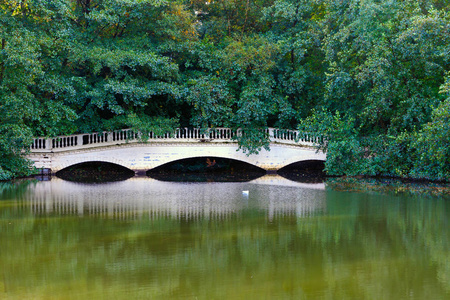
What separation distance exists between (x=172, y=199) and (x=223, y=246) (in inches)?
235

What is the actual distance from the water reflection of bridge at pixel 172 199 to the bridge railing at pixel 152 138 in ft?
7.58

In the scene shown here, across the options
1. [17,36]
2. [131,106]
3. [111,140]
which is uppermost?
[17,36]

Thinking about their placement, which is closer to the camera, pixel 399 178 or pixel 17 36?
pixel 17 36

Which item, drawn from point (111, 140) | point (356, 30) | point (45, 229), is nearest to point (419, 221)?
point (45, 229)

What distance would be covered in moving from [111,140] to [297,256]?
49.2 feet

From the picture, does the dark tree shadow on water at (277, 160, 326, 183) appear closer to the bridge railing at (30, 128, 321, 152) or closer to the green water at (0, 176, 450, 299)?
the bridge railing at (30, 128, 321, 152)

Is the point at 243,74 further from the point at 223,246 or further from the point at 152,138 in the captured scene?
the point at 223,246

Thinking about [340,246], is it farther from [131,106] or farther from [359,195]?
[131,106]

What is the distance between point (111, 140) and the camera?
22.2 meters

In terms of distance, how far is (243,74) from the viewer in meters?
22.4

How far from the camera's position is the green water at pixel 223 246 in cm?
714

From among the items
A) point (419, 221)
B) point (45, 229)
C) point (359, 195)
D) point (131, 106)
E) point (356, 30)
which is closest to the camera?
point (45, 229)

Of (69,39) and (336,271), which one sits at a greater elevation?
(69,39)

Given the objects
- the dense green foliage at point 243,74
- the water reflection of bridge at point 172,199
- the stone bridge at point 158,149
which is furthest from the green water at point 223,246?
the stone bridge at point 158,149
